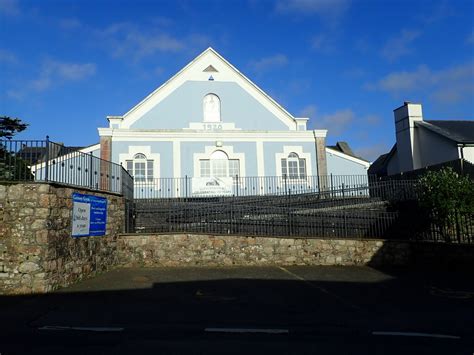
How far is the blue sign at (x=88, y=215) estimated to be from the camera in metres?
10.6

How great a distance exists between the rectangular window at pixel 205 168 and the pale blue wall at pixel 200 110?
9.50 feet

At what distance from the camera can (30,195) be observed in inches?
368

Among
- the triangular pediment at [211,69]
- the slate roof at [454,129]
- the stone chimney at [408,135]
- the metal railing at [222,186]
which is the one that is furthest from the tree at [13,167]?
the stone chimney at [408,135]

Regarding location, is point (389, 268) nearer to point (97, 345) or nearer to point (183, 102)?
point (97, 345)

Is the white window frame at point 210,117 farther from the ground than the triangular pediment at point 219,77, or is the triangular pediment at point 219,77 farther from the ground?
the triangular pediment at point 219,77

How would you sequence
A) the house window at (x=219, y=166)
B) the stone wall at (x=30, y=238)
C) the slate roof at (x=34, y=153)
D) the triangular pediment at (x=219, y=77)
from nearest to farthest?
the stone wall at (x=30, y=238) < the slate roof at (x=34, y=153) < the house window at (x=219, y=166) < the triangular pediment at (x=219, y=77)

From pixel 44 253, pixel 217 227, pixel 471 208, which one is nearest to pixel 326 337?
pixel 44 253

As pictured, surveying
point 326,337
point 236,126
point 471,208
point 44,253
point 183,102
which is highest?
point 183,102

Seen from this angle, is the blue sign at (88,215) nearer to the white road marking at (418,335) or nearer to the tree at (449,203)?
the white road marking at (418,335)

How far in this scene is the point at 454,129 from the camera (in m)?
29.3

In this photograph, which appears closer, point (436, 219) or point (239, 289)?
point (239, 289)

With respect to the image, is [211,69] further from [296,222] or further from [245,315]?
[245,315]

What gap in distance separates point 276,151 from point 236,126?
323 cm

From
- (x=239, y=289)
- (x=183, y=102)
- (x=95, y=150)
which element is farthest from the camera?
(x=183, y=102)
